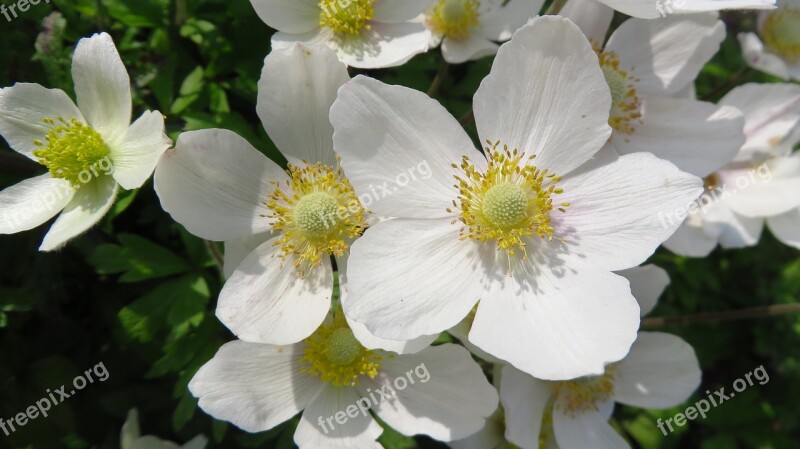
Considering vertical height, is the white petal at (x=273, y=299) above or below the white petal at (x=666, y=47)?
below

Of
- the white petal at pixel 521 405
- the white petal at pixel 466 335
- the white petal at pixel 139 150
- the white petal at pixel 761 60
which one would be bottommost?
the white petal at pixel 521 405

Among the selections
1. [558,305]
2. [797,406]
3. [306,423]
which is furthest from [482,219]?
[797,406]

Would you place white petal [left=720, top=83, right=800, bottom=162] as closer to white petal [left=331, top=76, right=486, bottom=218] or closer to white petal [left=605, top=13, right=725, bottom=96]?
white petal [left=605, top=13, right=725, bottom=96]

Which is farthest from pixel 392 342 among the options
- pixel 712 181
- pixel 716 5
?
pixel 712 181

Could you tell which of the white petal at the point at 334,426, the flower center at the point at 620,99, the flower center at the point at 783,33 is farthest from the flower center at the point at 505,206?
the flower center at the point at 783,33

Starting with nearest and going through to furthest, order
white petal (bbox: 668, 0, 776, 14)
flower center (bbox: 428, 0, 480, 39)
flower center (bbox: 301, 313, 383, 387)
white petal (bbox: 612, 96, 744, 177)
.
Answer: white petal (bbox: 668, 0, 776, 14), flower center (bbox: 301, 313, 383, 387), white petal (bbox: 612, 96, 744, 177), flower center (bbox: 428, 0, 480, 39)

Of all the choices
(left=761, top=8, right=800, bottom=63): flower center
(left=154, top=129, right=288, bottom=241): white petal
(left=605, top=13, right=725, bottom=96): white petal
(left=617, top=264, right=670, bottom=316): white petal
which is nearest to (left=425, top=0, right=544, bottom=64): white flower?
(left=605, top=13, right=725, bottom=96): white petal

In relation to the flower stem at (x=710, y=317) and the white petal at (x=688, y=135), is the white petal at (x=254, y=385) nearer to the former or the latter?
the white petal at (x=688, y=135)

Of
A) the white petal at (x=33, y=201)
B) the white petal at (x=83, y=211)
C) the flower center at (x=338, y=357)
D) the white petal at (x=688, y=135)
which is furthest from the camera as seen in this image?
the white petal at (x=688, y=135)
